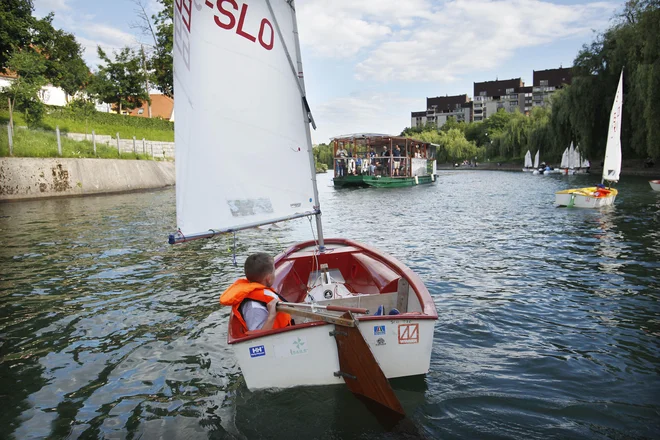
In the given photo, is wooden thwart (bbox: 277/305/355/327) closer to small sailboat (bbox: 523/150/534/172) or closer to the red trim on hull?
the red trim on hull

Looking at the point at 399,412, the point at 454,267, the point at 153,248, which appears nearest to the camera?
the point at 399,412

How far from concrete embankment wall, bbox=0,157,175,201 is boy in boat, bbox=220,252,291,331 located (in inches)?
954

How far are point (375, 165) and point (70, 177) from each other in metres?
24.5

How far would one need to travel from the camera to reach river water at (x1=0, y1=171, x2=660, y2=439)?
403cm

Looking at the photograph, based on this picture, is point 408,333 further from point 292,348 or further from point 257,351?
point 257,351

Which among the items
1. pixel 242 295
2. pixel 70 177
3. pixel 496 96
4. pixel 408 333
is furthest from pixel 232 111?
pixel 496 96

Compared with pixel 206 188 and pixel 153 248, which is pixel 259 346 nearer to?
pixel 206 188

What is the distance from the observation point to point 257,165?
549 centimetres

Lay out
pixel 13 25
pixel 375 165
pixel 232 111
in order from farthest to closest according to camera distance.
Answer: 1. pixel 375 165
2. pixel 13 25
3. pixel 232 111

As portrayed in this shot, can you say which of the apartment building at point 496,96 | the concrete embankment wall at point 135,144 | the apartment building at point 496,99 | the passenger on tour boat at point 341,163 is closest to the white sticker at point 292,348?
the concrete embankment wall at point 135,144

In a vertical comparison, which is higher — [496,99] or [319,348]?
[496,99]

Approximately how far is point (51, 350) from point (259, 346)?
3315 millimetres

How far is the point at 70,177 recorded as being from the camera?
1043 inches

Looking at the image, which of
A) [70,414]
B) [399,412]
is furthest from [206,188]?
[399,412]
